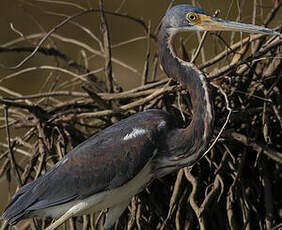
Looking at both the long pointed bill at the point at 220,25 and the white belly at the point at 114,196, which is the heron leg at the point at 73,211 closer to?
the white belly at the point at 114,196

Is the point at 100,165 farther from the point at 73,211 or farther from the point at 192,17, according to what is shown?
the point at 192,17

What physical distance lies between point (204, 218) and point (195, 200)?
0.34 ft

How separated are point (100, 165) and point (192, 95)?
1.61 feet

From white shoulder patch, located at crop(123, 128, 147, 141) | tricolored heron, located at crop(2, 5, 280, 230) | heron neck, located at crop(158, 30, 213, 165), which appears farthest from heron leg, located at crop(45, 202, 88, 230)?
heron neck, located at crop(158, 30, 213, 165)

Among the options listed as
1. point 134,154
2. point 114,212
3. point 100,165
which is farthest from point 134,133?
point 114,212

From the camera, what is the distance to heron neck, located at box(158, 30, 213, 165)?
9.16 ft

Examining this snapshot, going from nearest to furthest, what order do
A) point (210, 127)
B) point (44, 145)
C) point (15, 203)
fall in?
1. point (210, 127)
2. point (15, 203)
3. point (44, 145)

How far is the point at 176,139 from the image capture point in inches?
114

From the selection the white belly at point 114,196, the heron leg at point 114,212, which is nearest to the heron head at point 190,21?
the white belly at point 114,196

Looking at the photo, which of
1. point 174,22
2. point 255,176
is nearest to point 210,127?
point 174,22

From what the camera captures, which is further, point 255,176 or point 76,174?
point 255,176

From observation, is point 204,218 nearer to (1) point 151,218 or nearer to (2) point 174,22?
(1) point 151,218

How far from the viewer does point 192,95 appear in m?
2.82

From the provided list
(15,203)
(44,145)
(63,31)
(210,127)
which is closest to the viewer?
(210,127)
